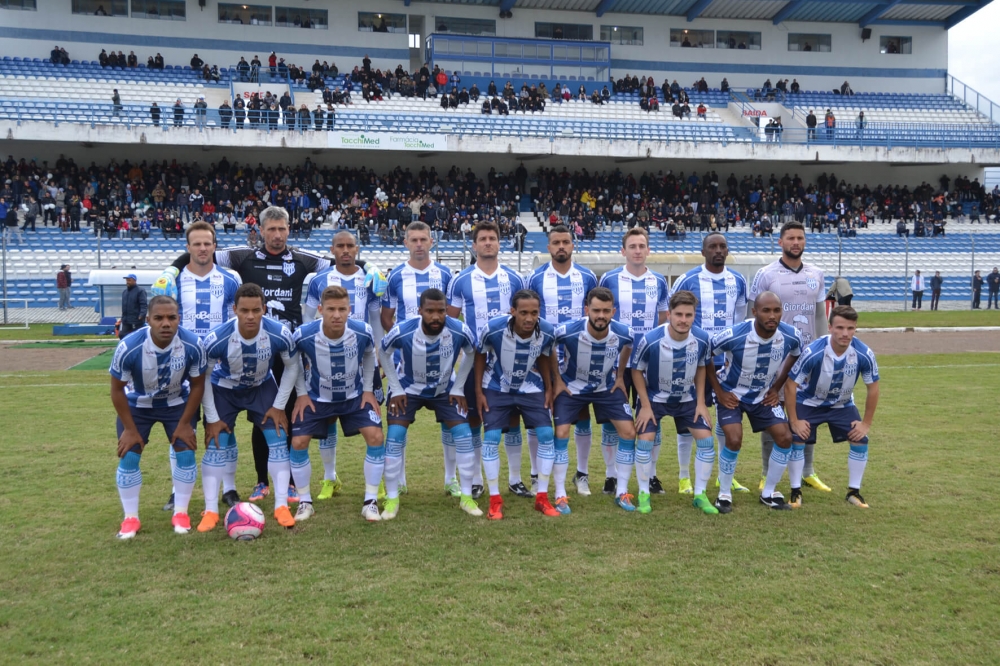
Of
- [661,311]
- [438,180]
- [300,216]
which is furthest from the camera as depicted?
[438,180]

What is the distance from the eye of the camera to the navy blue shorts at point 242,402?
20.7 feet

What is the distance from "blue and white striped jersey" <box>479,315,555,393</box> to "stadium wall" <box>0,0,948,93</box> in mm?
37057

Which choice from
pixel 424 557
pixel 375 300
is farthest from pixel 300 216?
pixel 424 557

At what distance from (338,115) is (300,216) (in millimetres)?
6179

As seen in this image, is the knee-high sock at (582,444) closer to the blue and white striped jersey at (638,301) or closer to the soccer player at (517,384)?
the soccer player at (517,384)

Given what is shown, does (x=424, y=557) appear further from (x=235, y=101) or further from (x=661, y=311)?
(x=235, y=101)

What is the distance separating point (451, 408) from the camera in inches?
261

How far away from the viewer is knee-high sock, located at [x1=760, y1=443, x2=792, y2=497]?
6.63 m

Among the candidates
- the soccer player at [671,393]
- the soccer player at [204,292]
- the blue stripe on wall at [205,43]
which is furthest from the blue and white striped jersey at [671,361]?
the blue stripe on wall at [205,43]

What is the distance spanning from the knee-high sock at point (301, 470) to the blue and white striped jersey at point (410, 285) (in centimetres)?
147

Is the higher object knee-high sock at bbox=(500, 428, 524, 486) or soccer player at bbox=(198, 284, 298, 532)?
soccer player at bbox=(198, 284, 298, 532)

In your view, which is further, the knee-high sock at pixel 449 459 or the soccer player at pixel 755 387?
the knee-high sock at pixel 449 459

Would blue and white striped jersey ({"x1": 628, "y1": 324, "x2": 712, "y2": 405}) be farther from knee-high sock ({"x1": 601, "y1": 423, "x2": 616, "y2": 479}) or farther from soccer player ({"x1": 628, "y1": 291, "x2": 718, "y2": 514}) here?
knee-high sock ({"x1": 601, "y1": 423, "x2": 616, "y2": 479})

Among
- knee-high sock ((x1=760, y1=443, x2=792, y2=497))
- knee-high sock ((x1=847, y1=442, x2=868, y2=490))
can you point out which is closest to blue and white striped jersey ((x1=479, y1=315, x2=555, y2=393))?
knee-high sock ((x1=760, y1=443, x2=792, y2=497))
